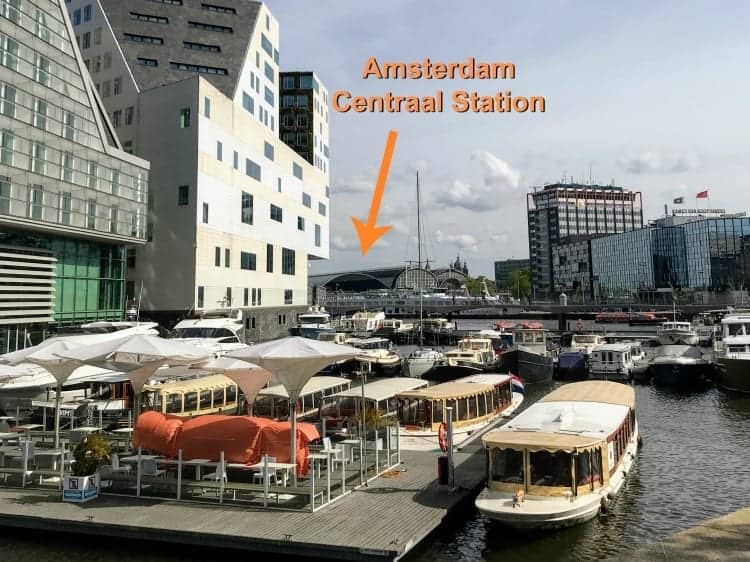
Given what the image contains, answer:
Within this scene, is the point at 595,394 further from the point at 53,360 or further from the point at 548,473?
the point at 53,360

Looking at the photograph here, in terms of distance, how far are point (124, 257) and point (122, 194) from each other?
5.81 m

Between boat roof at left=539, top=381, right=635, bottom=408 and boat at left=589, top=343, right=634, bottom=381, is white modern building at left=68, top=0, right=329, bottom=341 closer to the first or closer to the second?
boat at left=589, top=343, right=634, bottom=381

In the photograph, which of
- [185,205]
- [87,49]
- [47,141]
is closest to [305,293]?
[185,205]

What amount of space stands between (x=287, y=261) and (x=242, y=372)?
185ft

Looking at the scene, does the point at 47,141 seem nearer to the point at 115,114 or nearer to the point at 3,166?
the point at 3,166

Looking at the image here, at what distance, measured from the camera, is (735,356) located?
4109 centimetres

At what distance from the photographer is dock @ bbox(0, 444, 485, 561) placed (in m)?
13.1

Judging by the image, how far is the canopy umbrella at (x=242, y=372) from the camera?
66.0 feet

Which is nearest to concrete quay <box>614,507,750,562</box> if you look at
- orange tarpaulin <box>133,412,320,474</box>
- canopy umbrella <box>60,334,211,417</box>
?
orange tarpaulin <box>133,412,320,474</box>

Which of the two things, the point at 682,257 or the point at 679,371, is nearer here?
the point at 679,371

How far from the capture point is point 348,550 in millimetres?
12812

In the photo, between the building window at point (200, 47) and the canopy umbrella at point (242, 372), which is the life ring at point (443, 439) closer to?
the canopy umbrella at point (242, 372)

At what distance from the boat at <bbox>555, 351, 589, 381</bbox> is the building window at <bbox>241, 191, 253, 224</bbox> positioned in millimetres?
35879

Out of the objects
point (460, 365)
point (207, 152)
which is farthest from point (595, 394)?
point (207, 152)
